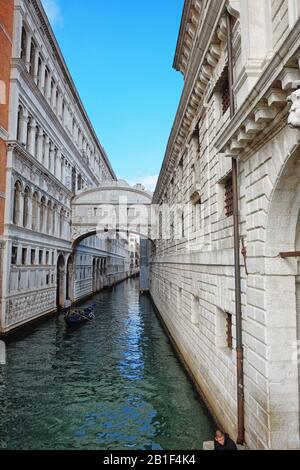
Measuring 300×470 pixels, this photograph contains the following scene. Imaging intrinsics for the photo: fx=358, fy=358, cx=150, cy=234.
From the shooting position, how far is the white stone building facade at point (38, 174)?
1484 cm

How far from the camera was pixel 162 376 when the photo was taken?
10070 millimetres

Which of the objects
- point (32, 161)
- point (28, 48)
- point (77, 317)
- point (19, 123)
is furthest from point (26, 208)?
point (28, 48)

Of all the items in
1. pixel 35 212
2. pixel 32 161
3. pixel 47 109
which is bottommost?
pixel 35 212

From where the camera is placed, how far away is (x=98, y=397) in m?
8.60

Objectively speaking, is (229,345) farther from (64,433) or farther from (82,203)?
(82,203)

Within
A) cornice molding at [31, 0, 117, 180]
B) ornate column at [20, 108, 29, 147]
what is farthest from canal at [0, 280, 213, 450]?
cornice molding at [31, 0, 117, 180]

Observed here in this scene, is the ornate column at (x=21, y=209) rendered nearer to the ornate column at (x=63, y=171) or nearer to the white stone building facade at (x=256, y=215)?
the ornate column at (x=63, y=171)

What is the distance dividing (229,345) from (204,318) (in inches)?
59.7

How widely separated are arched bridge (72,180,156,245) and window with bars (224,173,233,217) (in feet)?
61.1

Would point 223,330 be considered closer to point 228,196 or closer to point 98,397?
point 228,196

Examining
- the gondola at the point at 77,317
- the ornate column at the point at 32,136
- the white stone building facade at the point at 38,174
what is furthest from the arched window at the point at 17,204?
the gondola at the point at 77,317

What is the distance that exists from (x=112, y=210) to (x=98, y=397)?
18.1 metres

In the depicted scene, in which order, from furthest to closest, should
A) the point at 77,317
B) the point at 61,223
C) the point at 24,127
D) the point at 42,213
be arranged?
the point at 61,223, the point at 42,213, the point at 77,317, the point at 24,127

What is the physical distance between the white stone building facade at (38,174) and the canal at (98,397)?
3.50 meters
